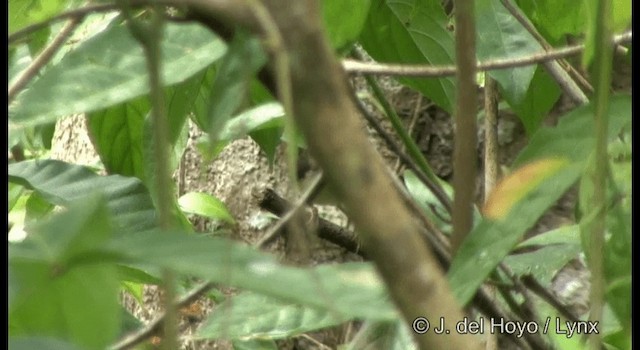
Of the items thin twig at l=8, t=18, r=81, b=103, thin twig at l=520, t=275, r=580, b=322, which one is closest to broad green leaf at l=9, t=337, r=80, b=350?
thin twig at l=8, t=18, r=81, b=103

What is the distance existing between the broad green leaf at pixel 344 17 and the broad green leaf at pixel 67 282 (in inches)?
9.9

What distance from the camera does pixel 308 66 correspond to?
0.82 ft

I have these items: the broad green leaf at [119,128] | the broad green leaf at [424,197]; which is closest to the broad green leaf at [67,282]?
the broad green leaf at [119,128]

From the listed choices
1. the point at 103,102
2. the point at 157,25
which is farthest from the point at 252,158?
the point at 157,25

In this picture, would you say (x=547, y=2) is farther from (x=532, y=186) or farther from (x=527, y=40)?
(x=532, y=186)

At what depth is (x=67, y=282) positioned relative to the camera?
11.5 inches

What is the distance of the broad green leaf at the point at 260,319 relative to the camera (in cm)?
47

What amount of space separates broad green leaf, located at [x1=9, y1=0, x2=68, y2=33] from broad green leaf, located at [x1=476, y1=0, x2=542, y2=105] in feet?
0.99

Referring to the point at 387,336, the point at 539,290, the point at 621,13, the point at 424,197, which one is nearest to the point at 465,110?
the point at 621,13

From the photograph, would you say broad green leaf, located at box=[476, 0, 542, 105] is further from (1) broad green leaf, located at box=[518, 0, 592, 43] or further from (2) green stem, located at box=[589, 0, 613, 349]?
(2) green stem, located at box=[589, 0, 613, 349]

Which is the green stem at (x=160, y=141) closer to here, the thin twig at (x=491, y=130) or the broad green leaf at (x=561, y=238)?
the broad green leaf at (x=561, y=238)

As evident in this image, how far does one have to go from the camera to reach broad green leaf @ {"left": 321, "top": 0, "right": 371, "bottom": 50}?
52 cm

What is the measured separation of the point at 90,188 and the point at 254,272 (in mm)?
361
